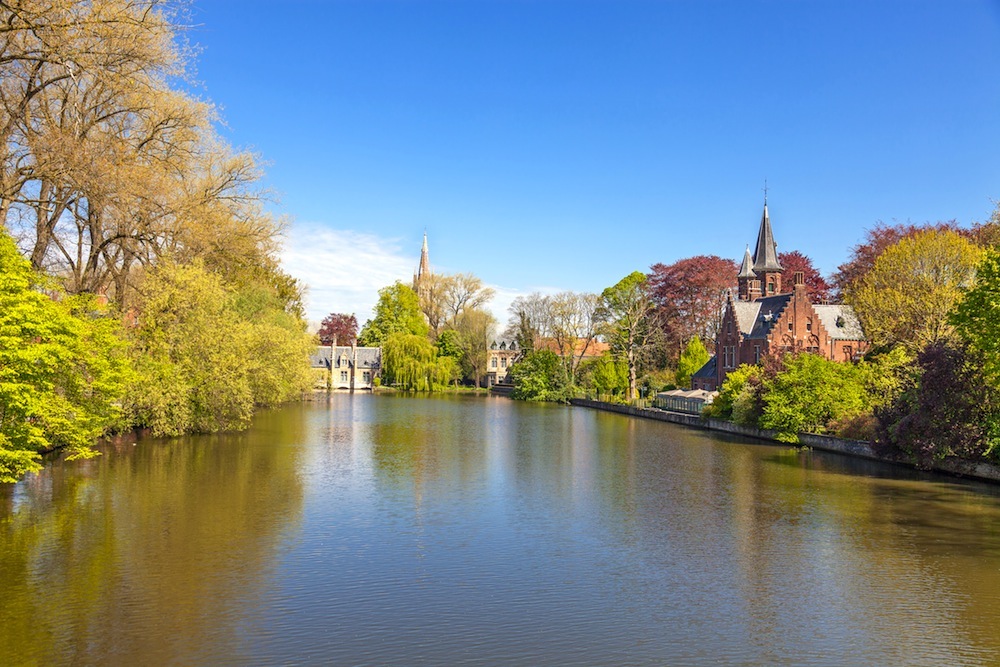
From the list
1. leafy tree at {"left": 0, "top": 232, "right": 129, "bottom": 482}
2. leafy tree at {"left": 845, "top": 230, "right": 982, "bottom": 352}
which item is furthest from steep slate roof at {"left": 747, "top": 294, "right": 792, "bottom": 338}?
leafy tree at {"left": 0, "top": 232, "right": 129, "bottom": 482}

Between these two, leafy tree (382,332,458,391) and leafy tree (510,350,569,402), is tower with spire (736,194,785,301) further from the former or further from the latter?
leafy tree (382,332,458,391)

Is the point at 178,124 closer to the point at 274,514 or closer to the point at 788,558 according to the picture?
the point at 274,514

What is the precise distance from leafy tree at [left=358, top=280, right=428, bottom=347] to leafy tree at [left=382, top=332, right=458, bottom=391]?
449cm

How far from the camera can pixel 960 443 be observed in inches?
974

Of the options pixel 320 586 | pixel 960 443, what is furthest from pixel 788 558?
pixel 960 443

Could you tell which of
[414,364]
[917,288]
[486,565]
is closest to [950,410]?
[917,288]

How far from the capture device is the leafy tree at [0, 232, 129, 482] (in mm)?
15125

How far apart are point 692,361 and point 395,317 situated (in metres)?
43.3

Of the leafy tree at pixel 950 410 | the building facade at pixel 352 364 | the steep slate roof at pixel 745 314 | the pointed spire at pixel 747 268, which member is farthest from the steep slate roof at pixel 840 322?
the building facade at pixel 352 364

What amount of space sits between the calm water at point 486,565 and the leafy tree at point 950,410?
56.4 inches

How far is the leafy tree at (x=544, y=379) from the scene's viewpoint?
235 feet

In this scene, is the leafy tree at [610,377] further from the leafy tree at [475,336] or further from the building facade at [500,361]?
the building facade at [500,361]

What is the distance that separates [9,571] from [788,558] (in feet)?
45.9

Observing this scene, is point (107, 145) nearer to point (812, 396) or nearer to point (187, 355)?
point (187, 355)
